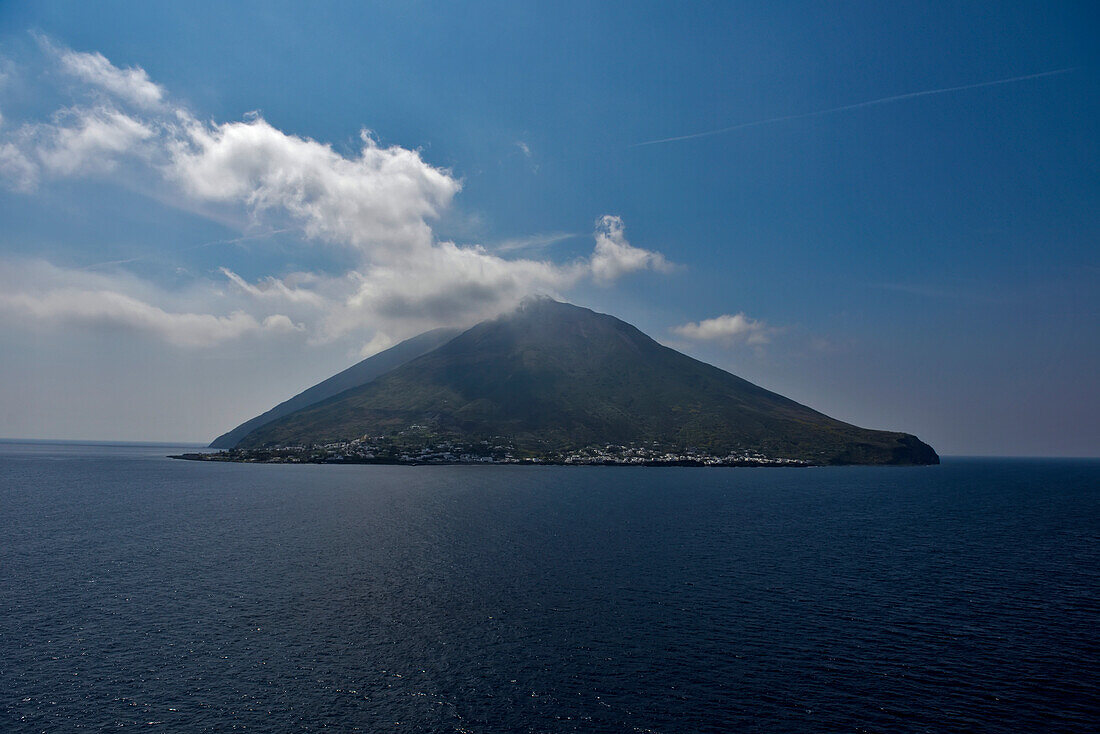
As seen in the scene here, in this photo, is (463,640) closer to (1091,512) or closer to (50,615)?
(50,615)

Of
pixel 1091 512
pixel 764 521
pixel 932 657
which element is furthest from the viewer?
pixel 1091 512

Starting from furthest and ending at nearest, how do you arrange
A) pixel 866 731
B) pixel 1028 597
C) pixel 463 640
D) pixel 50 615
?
pixel 1028 597 < pixel 50 615 < pixel 463 640 < pixel 866 731

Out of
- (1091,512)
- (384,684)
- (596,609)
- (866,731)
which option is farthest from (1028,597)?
(1091,512)

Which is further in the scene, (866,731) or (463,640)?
(463,640)

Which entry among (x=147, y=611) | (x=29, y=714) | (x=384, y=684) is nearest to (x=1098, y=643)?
(x=384, y=684)

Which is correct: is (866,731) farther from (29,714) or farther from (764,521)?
(764,521)

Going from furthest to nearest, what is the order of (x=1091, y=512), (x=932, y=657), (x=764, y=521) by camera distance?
(x=1091, y=512) → (x=764, y=521) → (x=932, y=657)
